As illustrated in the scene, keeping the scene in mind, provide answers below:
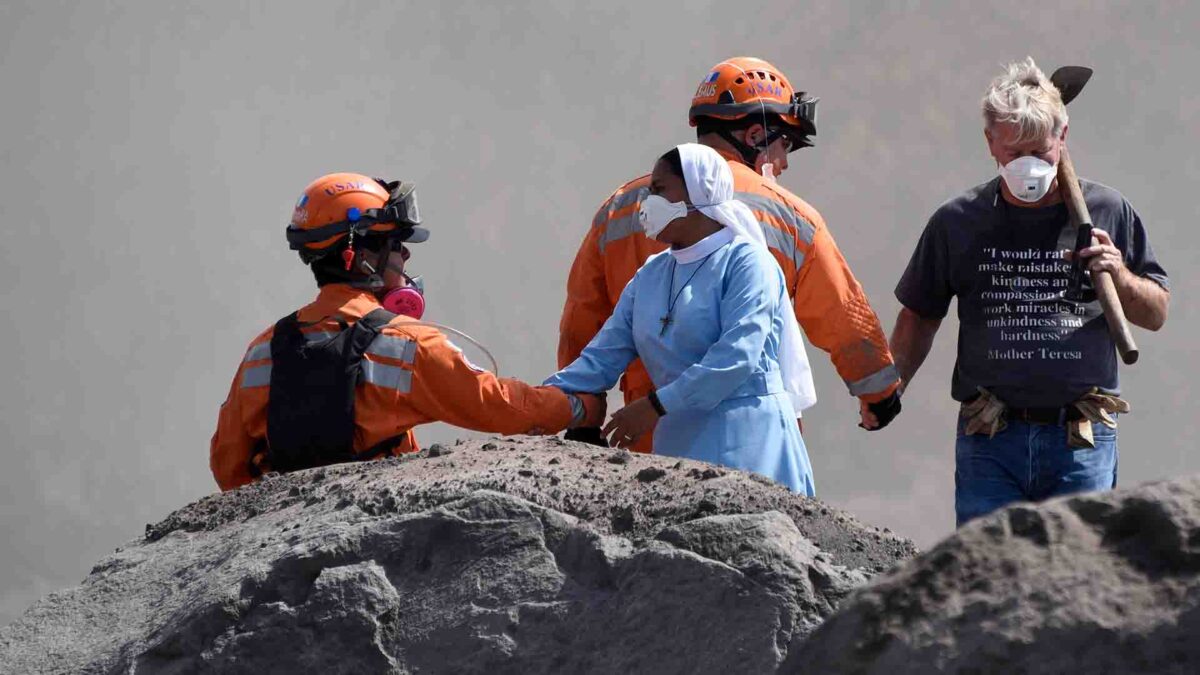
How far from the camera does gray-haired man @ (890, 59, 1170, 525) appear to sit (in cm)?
569

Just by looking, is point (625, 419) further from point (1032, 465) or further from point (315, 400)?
point (1032, 465)

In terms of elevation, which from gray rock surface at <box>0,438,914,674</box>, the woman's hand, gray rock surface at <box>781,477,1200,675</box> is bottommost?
Answer: gray rock surface at <box>781,477,1200,675</box>

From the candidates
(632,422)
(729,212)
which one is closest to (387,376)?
(632,422)

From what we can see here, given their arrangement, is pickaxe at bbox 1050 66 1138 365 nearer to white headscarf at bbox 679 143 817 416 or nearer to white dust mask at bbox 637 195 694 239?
white headscarf at bbox 679 143 817 416

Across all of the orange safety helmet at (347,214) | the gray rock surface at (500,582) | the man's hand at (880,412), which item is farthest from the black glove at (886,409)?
the gray rock surface at (500,582)

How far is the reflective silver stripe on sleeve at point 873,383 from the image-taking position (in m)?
6.14

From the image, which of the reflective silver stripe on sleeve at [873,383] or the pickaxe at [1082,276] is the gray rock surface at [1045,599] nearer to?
the pickaxe at [1082,276]

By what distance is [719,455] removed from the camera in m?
5.21

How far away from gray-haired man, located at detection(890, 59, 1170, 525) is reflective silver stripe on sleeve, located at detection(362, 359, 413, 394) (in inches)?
68.6

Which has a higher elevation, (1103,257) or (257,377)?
(1103,257)

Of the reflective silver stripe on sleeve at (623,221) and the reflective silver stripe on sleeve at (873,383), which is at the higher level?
the reflective silver stripe on sleeve at (623,221)

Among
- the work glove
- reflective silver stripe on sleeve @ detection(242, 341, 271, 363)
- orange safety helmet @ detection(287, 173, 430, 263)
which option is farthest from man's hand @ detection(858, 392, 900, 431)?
reflective silver stripe on sleeve @ detection(242, 341, 271, 363)

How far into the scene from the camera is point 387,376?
5.45 metres

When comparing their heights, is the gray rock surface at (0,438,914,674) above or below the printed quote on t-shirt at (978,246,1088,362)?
below
